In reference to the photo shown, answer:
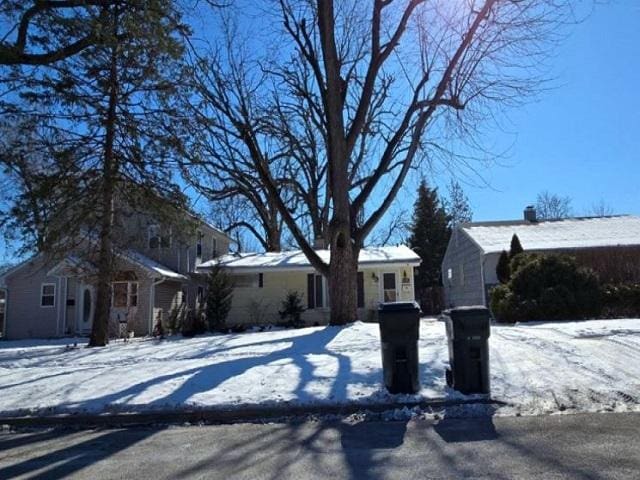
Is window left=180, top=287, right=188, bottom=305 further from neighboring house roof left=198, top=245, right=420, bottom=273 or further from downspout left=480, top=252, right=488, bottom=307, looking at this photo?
downspout left=480, top=252, right=488, bottom=307

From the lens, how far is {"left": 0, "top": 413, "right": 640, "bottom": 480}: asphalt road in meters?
5.12

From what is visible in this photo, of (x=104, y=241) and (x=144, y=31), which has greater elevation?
(x=144, y=31)

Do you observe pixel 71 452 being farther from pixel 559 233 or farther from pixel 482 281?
pixel 559 233

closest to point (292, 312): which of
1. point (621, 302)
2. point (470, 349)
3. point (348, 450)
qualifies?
point (621, 302)

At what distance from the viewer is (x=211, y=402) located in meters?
8.04

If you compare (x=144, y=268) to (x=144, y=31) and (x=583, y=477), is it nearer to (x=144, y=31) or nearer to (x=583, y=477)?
(x=144, y=31)

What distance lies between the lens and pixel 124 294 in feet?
83.4

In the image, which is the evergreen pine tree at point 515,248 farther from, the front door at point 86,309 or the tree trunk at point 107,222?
the front door at point 86,309

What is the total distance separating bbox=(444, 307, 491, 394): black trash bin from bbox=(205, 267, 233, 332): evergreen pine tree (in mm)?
16063

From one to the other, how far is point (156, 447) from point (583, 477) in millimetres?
4248

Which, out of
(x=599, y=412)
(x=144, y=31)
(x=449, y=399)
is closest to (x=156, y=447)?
(x=449, y=399)

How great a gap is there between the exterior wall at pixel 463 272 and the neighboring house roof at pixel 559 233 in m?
0.72

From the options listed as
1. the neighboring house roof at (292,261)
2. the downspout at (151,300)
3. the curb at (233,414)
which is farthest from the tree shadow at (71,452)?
the neighboring house roof at (292,261)

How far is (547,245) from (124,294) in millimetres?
18171
